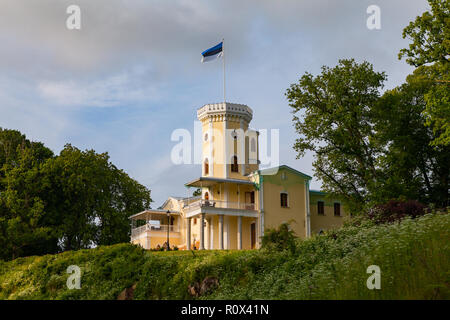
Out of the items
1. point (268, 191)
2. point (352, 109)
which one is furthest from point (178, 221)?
point (352, 109)

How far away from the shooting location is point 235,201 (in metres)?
49.1

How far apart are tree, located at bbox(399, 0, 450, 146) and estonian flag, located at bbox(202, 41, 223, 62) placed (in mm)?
19877

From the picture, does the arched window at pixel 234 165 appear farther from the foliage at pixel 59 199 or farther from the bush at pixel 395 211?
the bush at pixel 395 211

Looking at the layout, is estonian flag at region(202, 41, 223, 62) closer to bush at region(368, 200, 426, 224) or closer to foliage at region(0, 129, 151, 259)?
foliage at region(0, 129, 151, 259)

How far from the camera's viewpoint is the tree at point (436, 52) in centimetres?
2812

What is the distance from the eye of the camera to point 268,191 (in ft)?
160

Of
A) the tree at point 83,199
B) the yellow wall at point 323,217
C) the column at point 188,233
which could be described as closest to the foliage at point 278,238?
the tree at point 83,199

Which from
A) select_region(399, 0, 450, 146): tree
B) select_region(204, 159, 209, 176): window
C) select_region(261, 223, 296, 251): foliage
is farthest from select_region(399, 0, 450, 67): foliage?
select_region(204, 159, 209, 176): window

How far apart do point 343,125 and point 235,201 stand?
14.8 m

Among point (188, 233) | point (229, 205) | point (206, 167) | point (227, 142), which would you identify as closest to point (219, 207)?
point (229, 205)

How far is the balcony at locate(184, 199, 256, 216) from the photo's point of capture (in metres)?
46.5

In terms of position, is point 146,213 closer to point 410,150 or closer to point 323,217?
point 323,217

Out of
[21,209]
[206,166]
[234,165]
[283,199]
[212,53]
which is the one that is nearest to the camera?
[21,209]
